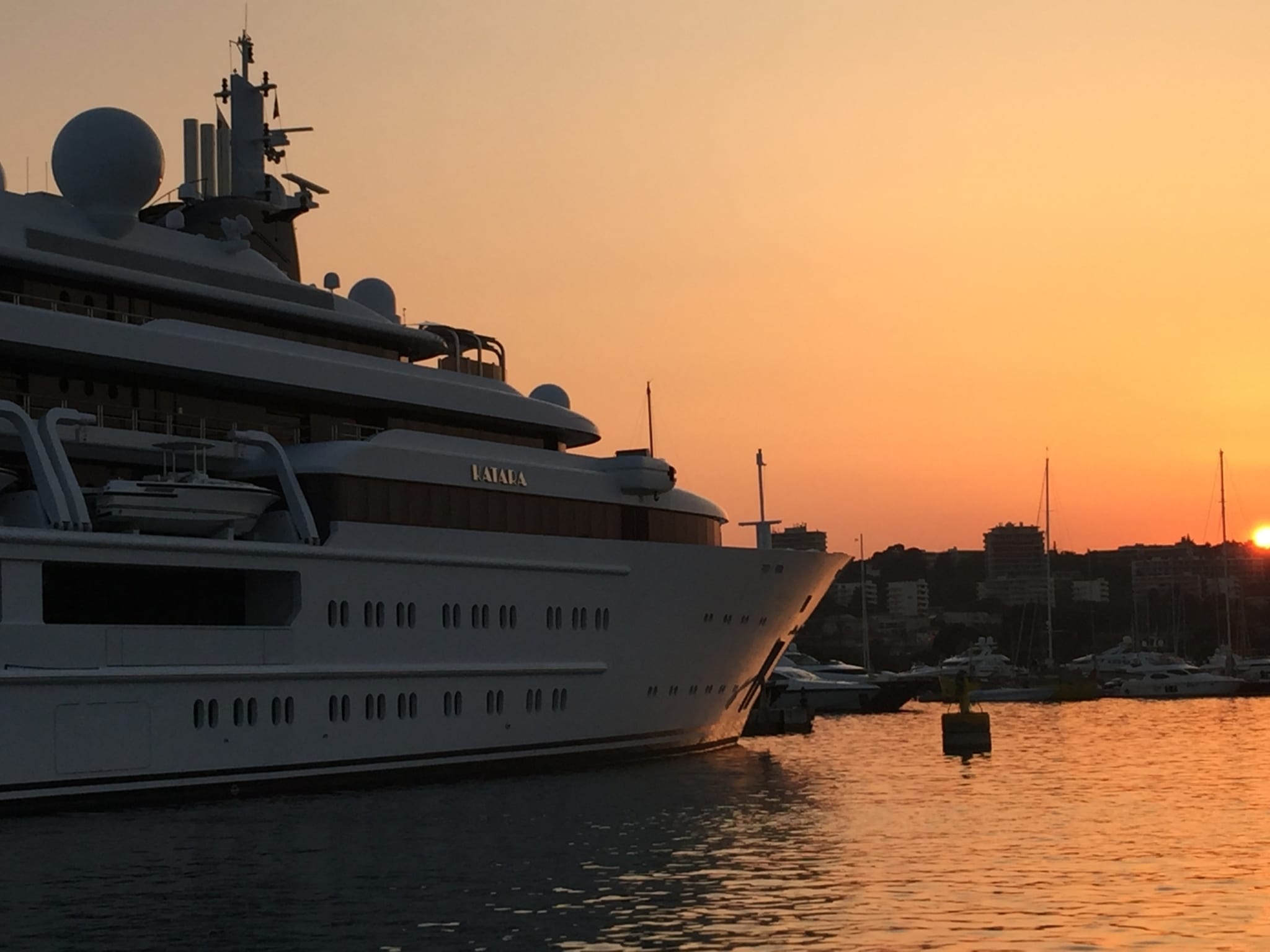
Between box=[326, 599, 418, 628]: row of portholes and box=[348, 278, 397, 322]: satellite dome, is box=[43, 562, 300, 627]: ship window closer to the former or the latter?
box=[326, 599, 418, 628]: row of portholes

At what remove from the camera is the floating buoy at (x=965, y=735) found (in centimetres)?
4788

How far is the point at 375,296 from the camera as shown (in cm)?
4500

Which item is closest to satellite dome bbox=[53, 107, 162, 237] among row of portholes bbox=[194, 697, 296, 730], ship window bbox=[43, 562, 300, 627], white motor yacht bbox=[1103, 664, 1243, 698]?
ship window bbox=[43, 562, 300, 627]

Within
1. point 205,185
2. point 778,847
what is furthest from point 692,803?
point 205,185

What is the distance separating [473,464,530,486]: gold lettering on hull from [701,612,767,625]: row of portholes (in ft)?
20.1

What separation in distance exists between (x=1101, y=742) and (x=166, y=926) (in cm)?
3907

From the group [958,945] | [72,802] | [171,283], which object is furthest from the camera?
[171,283]

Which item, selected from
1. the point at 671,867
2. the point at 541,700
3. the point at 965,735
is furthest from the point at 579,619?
the point at 671,867

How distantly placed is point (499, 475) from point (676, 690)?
7.49m

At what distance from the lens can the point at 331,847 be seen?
26172mm

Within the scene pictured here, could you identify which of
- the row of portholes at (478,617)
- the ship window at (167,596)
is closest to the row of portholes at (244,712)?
the ship window at (167,596)

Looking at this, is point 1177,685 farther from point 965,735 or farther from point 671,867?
point 671,867

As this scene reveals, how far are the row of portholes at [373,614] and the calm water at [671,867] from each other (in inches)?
128

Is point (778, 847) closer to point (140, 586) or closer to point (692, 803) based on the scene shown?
point (692, 803)
